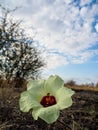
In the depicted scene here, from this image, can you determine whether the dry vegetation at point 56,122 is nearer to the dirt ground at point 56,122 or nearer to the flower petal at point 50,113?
the dirt ground at point 56,122

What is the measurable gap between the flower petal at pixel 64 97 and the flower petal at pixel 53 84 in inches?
1.5

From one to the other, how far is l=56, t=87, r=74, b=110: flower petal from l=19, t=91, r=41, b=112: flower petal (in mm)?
122

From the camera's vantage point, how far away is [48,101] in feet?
5.70

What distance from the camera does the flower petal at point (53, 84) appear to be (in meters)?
1.81

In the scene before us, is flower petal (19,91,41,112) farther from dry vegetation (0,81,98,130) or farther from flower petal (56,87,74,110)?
dry vegetation (0,81,98,130)

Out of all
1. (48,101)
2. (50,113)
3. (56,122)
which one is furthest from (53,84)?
(56,122)

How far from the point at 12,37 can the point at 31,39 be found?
118 centimetres

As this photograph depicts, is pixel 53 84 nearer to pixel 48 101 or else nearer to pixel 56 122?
pixel 48 101

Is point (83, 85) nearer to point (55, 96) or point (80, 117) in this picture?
point (80, 117)

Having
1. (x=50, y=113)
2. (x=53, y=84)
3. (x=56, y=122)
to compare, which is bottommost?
(x=56, y=122)

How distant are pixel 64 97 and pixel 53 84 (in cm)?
17

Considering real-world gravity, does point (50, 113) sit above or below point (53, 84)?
below

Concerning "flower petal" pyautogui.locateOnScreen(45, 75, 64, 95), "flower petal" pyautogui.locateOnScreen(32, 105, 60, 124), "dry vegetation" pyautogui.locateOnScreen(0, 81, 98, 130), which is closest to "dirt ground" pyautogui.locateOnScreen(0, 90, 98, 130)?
"dry vegetation" pyautogui.locateOnScreen(0, 81, 98, 130)

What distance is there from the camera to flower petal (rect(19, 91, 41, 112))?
171 cm
